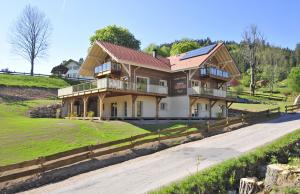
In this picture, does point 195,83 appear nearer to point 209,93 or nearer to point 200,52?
point 209,93

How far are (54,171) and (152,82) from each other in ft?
79.2

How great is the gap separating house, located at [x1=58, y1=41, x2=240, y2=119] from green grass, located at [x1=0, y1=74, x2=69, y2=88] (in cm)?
1614

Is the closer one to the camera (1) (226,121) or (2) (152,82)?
(1) (226,121)

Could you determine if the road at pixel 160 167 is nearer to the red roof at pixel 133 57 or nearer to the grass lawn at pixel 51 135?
the grass lawn at pixel 51 135

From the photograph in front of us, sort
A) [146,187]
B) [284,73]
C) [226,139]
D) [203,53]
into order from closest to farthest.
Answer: [146,187] → [226,139] → [203,53] → [284,73]

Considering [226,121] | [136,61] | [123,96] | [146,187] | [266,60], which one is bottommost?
[146,187]

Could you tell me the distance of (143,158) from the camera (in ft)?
75.9

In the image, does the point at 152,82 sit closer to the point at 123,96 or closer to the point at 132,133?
the point at 123,96

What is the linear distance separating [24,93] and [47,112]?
11.7 meters

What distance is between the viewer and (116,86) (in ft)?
116

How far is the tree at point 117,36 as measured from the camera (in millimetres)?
79688

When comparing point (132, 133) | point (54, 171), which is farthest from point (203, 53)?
point (54, 171)

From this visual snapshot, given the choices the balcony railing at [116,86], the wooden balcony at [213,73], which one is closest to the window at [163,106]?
the balcony railing at [116,86]

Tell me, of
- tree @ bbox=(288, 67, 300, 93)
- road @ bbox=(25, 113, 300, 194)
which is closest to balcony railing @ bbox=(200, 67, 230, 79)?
road @ bbox=(25, 113, 300, 194)
